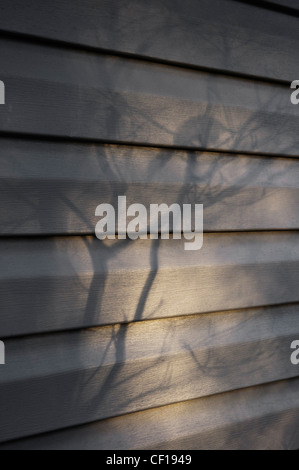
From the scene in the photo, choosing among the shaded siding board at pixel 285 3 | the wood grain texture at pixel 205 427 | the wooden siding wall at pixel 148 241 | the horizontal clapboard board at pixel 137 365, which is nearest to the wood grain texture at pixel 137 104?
the wooden siding wall at pixel 148 241

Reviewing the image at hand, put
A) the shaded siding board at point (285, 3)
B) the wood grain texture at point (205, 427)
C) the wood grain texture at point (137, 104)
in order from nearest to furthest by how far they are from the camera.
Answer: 1. the wood grain texture at point (137, 104)
2. the wood grain texture at point (205, 427)
3. the shaded siding board at point (285, 3)

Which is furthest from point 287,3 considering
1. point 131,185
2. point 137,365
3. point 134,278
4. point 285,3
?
point 137,365

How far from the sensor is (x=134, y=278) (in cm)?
121

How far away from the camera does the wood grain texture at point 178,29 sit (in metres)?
1.08

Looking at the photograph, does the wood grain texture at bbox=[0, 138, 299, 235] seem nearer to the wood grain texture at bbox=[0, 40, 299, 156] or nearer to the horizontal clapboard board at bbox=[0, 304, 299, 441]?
the wood grain texture at bbox=[0, 40, 299, 156]

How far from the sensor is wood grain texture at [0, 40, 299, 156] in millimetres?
1063

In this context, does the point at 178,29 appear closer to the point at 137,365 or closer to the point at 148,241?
the point at 148,241

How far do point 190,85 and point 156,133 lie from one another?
19cm

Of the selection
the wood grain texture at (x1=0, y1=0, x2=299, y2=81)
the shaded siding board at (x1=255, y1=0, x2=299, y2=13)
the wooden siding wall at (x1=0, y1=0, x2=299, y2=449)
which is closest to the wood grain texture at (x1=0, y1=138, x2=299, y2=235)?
the wooden siding wall at (x1=0, y1=0, x2=299, y2=449)

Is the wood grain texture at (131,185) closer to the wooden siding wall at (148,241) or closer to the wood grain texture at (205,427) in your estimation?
the wooden siding wall at (148,241)

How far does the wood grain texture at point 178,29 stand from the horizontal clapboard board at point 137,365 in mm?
761

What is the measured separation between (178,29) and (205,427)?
1.17 m

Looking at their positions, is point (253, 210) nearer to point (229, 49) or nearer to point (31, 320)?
point (229, 49)

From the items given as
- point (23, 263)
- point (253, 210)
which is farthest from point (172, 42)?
point (23, 263)
